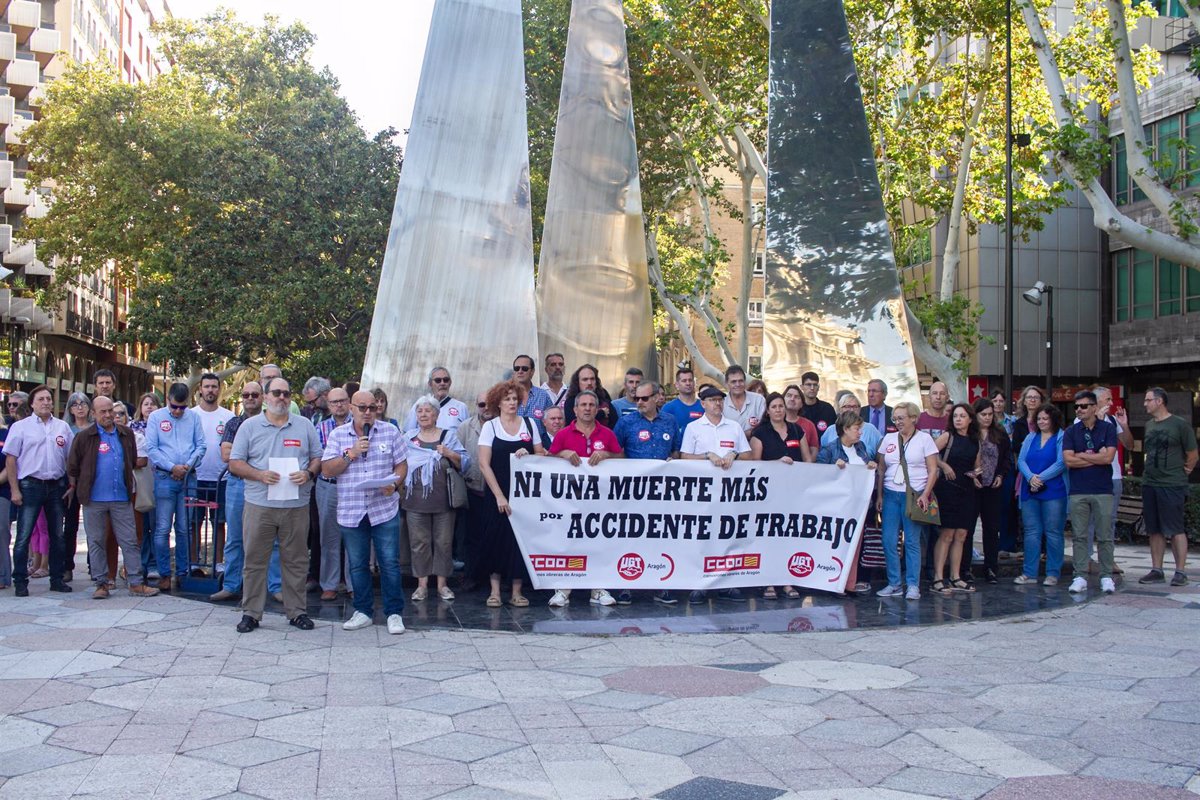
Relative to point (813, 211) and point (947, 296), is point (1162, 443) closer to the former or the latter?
point (813, 211)

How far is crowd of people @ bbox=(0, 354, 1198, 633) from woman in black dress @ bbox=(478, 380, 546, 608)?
0.02 m

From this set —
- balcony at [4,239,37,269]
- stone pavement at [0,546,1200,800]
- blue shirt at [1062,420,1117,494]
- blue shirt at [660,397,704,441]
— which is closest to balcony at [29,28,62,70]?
balcony at [4,239,37,269]

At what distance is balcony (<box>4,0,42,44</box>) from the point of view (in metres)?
43.5

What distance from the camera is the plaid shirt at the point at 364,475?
29.2 feet

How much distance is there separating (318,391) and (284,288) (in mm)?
18548

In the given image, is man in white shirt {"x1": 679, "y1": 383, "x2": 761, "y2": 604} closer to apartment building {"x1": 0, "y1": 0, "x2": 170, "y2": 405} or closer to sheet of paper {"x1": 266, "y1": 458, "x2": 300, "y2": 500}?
sheet of paper {"x1": 266, "y1": 458, "x2": 300, "y2": 500}

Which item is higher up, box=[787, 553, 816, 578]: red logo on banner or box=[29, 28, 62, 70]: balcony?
box=[29, 28, 62, 70]: balcony

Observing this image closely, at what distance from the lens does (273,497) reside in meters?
8.79

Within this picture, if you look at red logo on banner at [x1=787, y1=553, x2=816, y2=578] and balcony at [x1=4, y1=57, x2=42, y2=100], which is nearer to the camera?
red logo on banner at [x1=787, y1=553, x2=816, y2=578]

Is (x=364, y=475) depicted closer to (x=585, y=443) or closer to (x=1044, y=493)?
(x=585, y=443)

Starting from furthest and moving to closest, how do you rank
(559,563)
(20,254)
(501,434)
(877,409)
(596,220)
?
(20,254) → (596,220) → (877,409) → (559,563) → (501,434)

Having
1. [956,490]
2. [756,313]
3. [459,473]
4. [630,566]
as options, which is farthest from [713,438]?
[756,313]

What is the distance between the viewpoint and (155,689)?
680 cm

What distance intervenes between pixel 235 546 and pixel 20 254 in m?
37.2
